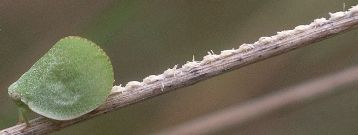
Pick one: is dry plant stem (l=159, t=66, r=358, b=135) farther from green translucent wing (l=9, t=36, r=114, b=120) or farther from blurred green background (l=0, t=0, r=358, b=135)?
green translucent wing (l=9, t=36, r=114, b=120)

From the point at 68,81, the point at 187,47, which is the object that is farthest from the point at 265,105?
the point at 68,81

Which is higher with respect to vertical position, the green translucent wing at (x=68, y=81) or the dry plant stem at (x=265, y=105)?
the dry plant stem at (x=265, y=105)

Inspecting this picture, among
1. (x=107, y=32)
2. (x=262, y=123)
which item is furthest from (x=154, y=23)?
(x=262, y=123)

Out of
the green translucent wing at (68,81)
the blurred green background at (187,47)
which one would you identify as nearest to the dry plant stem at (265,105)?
the blurred green background at (187,47)

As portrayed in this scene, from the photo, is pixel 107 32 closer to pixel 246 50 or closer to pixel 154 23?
pixel 154 23

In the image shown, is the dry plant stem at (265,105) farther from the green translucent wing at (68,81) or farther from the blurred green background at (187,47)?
the green translucent wing at (68,81)

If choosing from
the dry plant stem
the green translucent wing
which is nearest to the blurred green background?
the dry plant stem
